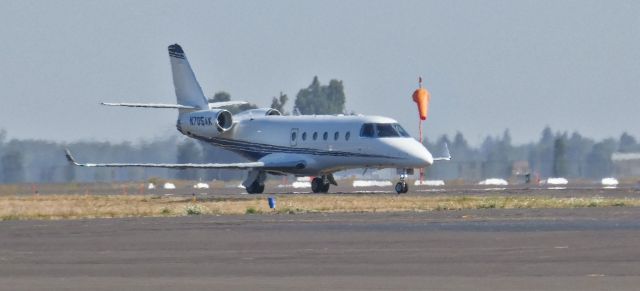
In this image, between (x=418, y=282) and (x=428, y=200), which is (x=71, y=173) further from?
(x=418, y=282)

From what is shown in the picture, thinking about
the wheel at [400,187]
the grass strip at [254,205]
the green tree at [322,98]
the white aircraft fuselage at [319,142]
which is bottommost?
the grass strip at [254,205]

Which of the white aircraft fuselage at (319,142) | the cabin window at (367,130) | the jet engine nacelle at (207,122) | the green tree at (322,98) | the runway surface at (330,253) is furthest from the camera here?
the green tree at (322,98)

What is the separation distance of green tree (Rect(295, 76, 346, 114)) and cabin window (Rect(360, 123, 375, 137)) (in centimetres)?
9011

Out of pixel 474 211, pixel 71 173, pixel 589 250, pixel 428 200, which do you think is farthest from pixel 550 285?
pixel 71 173

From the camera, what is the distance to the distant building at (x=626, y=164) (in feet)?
335

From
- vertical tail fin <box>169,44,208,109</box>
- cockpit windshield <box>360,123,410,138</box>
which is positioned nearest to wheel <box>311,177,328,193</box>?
cockpit windshield <box>360,123,410,138</box>

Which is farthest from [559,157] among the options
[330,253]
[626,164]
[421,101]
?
[330,253]

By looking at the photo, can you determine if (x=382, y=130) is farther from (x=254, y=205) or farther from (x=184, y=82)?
(x=254, y=205)

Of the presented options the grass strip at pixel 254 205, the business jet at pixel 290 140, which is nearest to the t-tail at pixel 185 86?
the business jet at pixel 290 140

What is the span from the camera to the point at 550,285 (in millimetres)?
20734

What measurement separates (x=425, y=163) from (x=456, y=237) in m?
31.6

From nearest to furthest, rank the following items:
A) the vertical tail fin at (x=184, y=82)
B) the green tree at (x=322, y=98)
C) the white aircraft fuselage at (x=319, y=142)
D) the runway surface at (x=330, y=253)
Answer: the runway surface at (x=330, y=253) → the white aircraft fuselage at (x=319, y=142) → the vertical tail fin at (x=184, y=82) → the green tree at (x=322, y=98)

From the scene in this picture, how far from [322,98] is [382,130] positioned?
3829 inches

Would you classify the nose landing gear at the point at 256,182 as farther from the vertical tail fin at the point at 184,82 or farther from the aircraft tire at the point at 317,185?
the vertical tail fin at the point at 184,82
